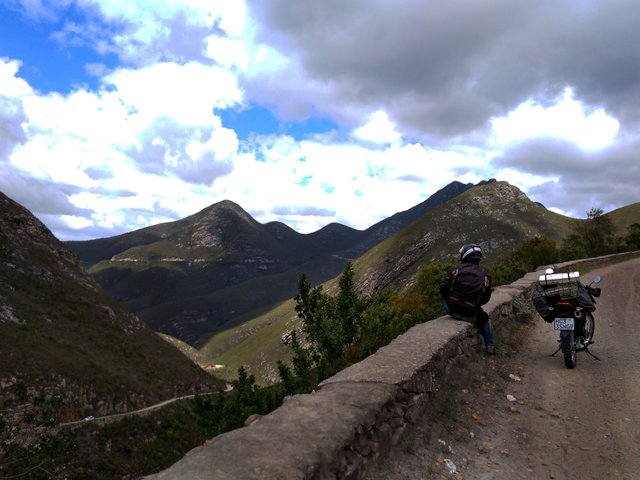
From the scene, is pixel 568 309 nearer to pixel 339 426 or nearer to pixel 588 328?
pixel 588 328

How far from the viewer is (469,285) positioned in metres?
8.84

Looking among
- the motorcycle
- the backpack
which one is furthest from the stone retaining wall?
the motorcycle

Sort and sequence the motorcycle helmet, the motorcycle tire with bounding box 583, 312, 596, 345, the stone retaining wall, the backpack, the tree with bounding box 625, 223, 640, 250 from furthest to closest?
the tree with bounding box 625, 223, 640, 250 < the motorcycle tire with bounding box 583, 312, 596, 345 < the motorcycle helmet < the backpack < the stone retaining wall

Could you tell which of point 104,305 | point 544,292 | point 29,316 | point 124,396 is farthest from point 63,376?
point 544,292

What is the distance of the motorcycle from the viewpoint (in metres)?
8.86

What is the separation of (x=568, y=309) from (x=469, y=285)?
2271 millimetres

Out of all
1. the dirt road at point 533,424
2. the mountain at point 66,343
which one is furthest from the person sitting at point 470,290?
the mountain at point 66,343

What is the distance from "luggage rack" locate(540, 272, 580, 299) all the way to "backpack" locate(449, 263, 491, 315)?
1624mm

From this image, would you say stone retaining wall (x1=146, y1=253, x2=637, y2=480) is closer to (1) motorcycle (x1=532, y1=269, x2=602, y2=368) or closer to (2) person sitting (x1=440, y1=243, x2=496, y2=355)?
(2) person sitting (x1=440, y1=243, x2=496, y2=355)

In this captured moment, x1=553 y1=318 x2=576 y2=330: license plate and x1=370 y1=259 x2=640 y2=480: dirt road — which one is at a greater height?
x1=553 y1=318 x2=576 y2=330: license plate

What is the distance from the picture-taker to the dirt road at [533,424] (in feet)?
17.0

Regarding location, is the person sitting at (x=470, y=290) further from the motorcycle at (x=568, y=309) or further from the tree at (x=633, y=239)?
the tree at (x=633, y=239)

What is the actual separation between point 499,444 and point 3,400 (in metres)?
61.1

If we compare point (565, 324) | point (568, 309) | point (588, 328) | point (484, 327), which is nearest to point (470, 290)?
point (484, 327)
